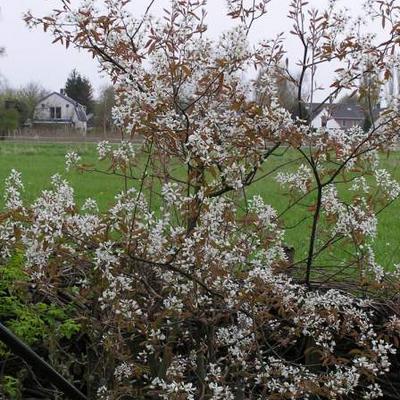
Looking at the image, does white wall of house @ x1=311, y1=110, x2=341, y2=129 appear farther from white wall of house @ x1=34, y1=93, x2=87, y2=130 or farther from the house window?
the house window

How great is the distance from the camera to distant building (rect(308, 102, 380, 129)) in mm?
2901

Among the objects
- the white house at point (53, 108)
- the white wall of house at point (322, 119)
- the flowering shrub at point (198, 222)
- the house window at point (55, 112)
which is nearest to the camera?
the flowering shrub at point (198, 222)

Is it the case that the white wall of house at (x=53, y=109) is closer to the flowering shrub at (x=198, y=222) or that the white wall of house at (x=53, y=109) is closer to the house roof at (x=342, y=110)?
the house roof at (x=342, y=110)

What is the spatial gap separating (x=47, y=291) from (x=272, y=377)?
1.01 metres

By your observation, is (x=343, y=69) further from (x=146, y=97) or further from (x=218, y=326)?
(x=218, y=326)

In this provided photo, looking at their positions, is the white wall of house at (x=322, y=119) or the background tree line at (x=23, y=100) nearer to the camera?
the white wall of house at (x=322, y=119)

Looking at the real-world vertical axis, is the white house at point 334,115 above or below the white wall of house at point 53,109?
below

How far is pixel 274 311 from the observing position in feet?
10.5

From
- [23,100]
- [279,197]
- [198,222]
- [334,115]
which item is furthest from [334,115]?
[23,100]

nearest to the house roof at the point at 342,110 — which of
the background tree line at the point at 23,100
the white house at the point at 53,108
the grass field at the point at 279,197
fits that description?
the grass field at the point at 279,197

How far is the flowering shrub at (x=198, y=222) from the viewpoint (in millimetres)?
2490

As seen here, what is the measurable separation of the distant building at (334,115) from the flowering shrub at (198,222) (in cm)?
7

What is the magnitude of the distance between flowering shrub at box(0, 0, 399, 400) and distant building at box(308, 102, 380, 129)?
0.22 feet

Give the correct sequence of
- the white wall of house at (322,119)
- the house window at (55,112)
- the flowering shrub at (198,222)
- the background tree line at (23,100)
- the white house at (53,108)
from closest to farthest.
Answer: the flowering shrub at (198,222)
the white wall of house at (322,119)
the background tree line at (23,100)
the house window at (55,112)
the white house at (53,108)
